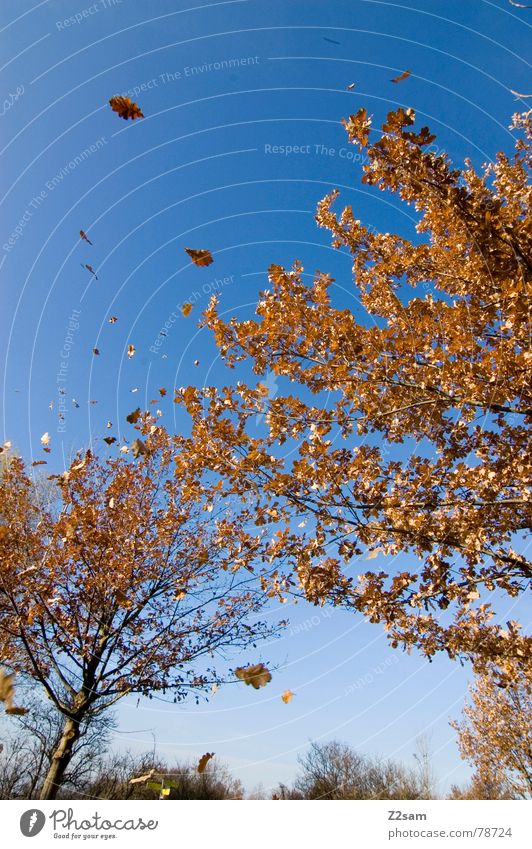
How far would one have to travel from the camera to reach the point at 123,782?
24.2 m

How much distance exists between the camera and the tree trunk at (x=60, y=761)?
367 inches

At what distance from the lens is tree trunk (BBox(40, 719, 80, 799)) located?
9320 mm

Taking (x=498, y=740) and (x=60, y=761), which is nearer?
Result: (x=60, y=761)

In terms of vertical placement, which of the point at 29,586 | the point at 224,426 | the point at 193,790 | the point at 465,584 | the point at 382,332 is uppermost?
the point at 382,332

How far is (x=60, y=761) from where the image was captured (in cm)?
962

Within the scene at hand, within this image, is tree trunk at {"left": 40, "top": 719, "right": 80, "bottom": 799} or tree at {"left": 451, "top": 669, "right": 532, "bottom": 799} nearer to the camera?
tree trunk at {"left": 40, "top": 719, "right": 80, "bottom": 799}

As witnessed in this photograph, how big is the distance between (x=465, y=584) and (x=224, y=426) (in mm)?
3558

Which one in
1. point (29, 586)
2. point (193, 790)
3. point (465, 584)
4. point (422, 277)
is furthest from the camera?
point (193, 790)

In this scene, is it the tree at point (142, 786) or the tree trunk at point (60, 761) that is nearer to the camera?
the tree trunk at point (60, 761)

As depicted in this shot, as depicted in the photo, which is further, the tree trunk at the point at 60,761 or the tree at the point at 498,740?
the tree at the point at 498,740

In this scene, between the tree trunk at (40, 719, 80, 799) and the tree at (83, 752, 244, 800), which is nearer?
the tree trunk at (40, 719, 80, 799)
